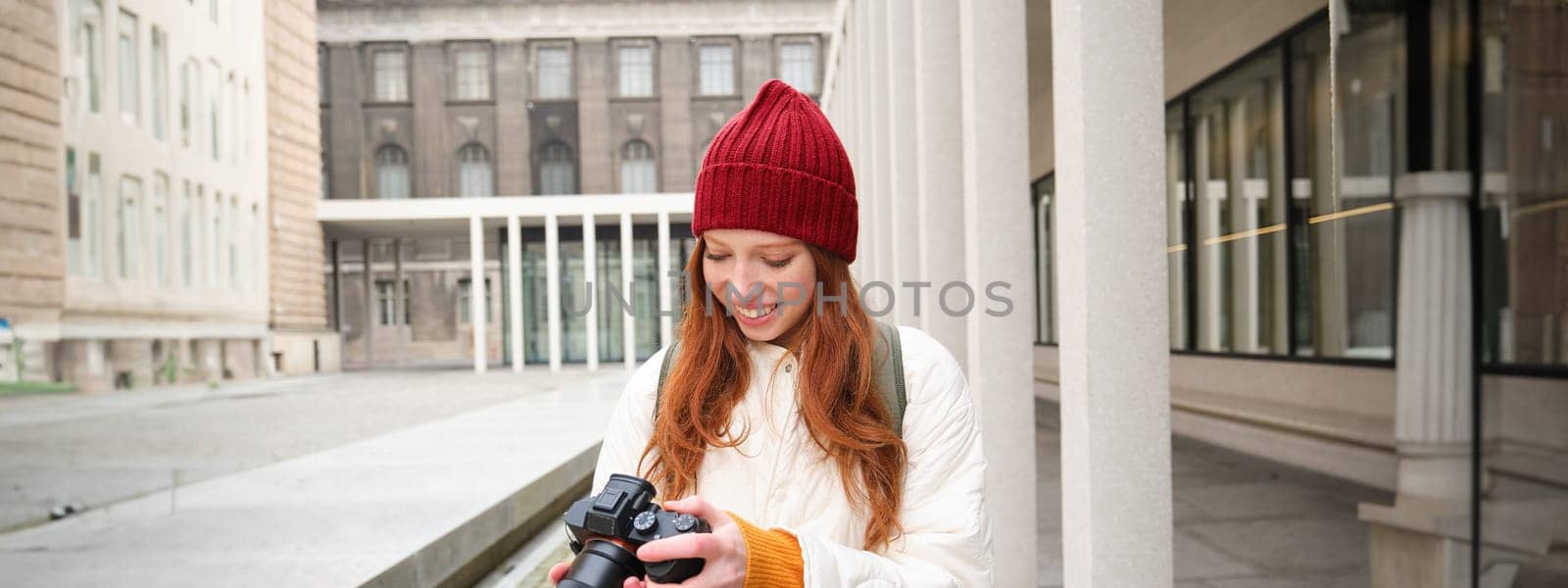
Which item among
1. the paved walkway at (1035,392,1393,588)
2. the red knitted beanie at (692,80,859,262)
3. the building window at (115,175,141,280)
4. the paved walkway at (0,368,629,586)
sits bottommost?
the paved walkway at (1035,392,1393,588)

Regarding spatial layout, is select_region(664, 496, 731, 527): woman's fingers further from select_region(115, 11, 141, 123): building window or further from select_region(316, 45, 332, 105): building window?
select_region(316, 45, 332, 105): building window

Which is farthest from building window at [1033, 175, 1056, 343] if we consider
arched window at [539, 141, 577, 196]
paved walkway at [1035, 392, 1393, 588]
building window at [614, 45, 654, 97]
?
arched window at [539, 141, 577, 196]

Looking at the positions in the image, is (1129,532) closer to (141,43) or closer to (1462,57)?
(1462,57)

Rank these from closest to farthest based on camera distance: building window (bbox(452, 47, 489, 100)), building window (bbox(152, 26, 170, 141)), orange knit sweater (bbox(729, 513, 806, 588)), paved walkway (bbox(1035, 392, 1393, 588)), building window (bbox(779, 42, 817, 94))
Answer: orange knit sweater (bbox(729, 513, 806, 588)), paved walkway (bbox(1035, 392, 1393, 588)), building window (bbox(152, 26, 170, 141)), building window (bbox(452, 47, 489, 100)), building window (bbox(779, 42, 817, 94))

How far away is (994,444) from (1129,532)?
1395 mm

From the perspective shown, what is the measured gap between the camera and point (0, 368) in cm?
436

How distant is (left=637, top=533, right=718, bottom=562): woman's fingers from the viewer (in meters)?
1.13

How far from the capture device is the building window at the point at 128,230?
219 inches

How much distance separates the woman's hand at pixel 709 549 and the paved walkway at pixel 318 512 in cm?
272

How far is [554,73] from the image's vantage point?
3753 centimetres

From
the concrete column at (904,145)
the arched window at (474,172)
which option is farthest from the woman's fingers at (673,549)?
the arched window at (474,172)

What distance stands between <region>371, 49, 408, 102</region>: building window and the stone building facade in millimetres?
52

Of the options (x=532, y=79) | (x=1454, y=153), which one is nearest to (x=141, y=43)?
(x=1454, y=153)

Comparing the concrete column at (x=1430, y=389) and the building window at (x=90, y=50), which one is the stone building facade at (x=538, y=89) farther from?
the concrete column at (x=1430, y=389)
